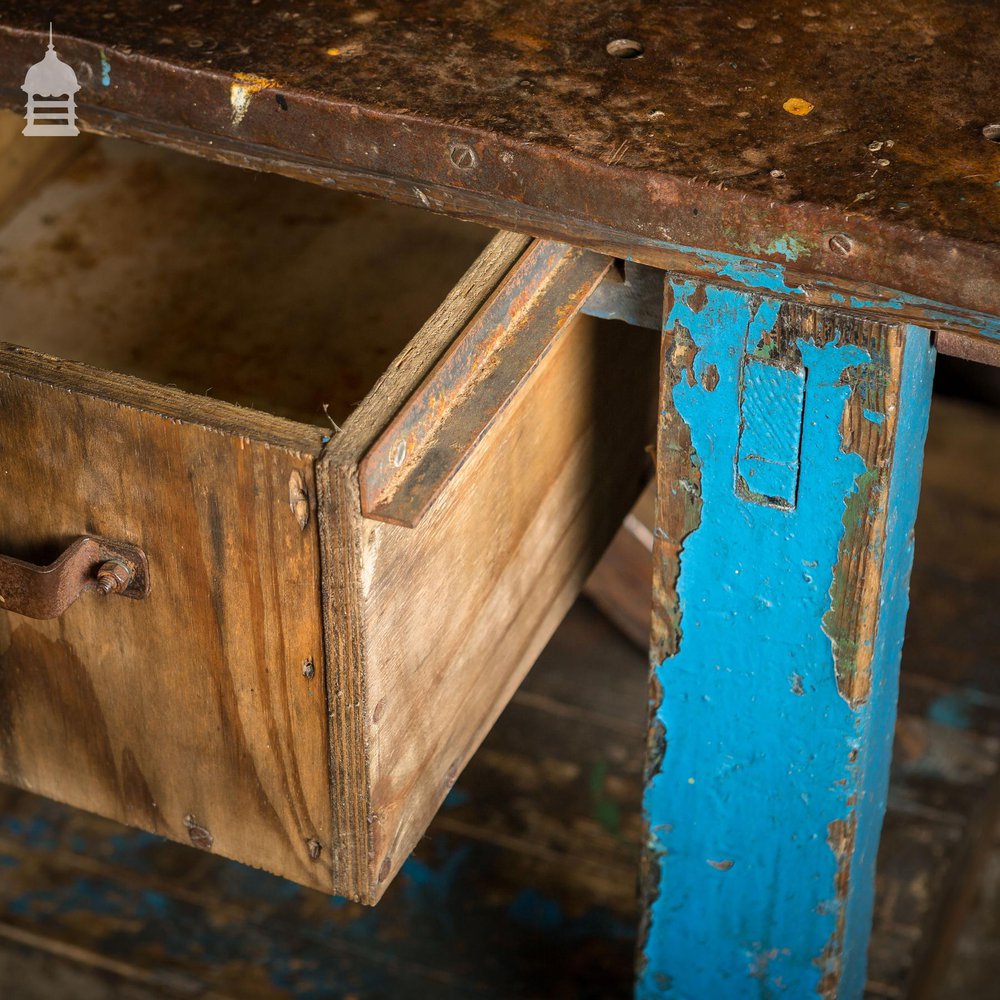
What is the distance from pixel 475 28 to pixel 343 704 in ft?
1.48

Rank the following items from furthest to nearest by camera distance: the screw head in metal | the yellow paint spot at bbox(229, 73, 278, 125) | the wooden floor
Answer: the wooden floor → the yellow paint spot at bbox(229, 73, 278, 125) → the screw head in metal

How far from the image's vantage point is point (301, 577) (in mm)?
984

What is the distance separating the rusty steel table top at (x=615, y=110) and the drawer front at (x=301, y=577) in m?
0.08

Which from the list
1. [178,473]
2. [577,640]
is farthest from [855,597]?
[577,640]

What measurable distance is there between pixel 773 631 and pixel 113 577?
440 mm

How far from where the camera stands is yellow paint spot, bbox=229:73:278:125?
1062 millimetres

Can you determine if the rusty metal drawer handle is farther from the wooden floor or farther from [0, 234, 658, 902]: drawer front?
the wooden floor

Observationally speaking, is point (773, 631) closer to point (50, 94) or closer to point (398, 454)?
point (398, 454)

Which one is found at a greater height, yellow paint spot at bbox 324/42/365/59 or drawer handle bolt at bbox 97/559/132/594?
yellow paint spot at bbox 324/42/365/59

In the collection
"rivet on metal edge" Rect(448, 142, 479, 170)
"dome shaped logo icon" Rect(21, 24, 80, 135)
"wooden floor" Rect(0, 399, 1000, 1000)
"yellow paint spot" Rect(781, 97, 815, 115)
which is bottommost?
"wooden floor" Rect(0, 399, 1000, 1000)

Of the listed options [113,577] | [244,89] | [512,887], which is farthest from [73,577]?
[512,887]

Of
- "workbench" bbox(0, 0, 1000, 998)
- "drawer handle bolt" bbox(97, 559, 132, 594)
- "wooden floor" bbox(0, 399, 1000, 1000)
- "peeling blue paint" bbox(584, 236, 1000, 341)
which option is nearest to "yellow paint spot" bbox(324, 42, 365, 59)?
"workbench" bbox(0, 0, 1000, 998)

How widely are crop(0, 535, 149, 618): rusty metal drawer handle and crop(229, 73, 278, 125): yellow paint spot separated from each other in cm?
28

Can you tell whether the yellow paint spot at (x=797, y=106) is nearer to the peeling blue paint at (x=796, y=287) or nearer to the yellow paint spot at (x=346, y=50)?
the peeling blue paint at (x=796, y=287)
